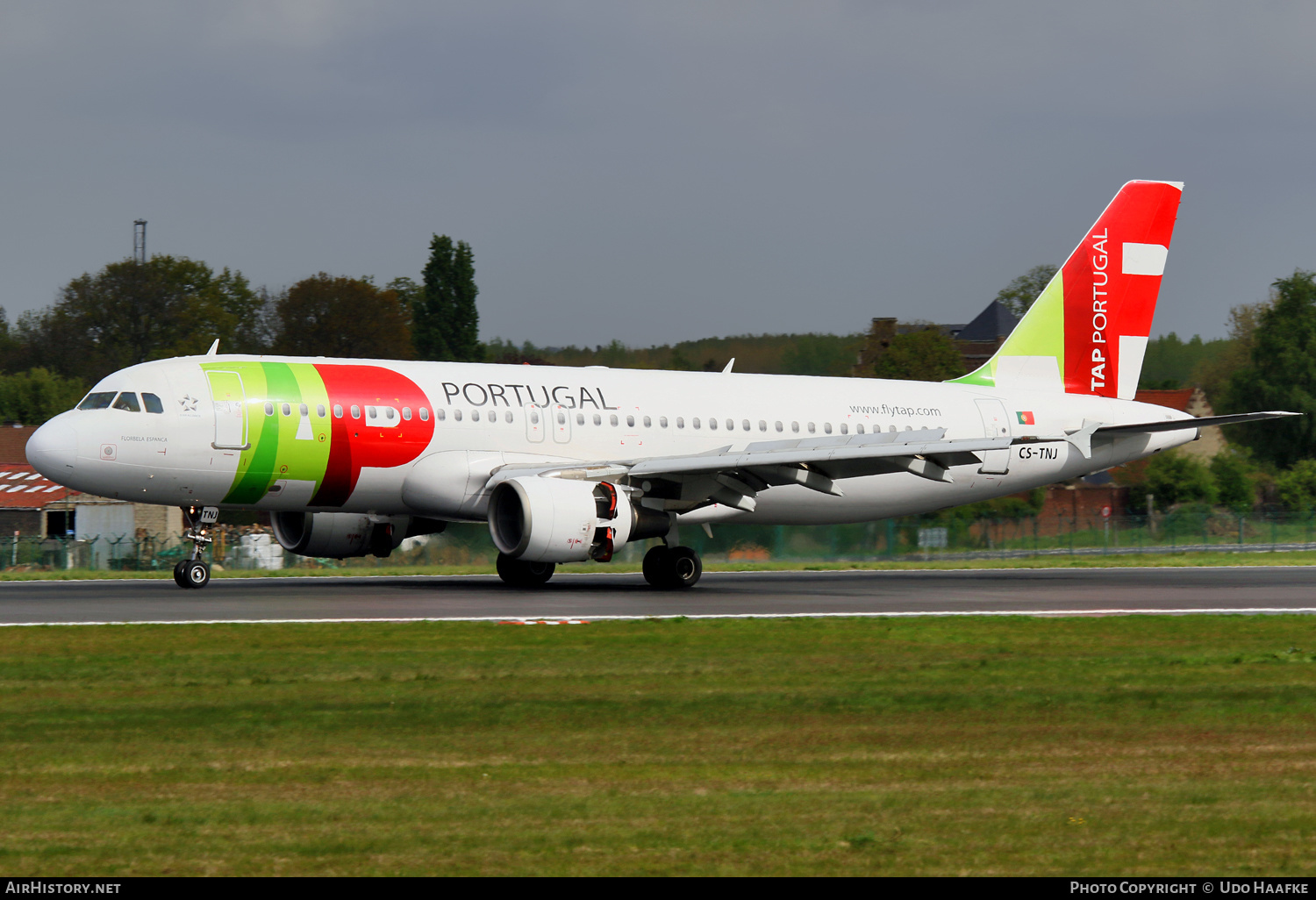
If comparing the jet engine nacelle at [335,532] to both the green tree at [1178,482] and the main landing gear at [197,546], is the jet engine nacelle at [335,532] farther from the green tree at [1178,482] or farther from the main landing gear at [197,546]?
the green tree at [1178,482]

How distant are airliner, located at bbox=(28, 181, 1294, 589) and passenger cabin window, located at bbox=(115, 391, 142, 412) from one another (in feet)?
0.10

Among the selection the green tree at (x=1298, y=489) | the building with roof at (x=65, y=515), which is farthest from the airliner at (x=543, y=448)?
the green tree at (x=1298, y=489)

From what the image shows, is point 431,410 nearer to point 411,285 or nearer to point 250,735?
point 250,735

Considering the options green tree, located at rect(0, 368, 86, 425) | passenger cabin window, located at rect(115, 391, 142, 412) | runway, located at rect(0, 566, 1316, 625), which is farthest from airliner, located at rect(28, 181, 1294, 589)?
green tree, located at rect(0, 368, 86, 425)

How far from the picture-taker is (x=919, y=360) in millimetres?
85000

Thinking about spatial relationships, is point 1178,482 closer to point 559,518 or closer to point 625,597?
point 625,597

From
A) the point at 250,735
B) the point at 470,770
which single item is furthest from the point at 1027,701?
the point at 250,735

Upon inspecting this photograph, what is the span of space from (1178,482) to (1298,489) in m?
6.24

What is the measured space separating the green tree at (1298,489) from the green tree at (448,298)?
2122 inches

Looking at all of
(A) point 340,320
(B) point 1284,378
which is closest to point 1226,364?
(B) point 1284,378

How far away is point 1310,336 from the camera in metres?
95.5

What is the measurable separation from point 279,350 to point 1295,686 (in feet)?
265

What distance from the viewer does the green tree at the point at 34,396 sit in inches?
3241

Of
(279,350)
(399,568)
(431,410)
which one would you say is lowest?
(399,568)
